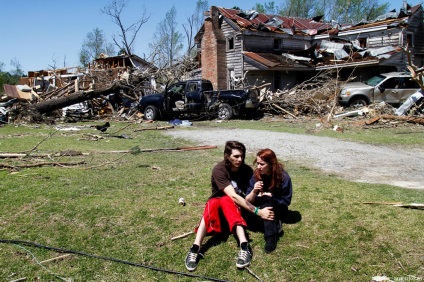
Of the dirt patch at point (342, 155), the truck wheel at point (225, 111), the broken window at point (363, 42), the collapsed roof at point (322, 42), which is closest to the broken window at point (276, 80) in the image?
the collapsed roof at point (322, 42)

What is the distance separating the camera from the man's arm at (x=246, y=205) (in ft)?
13.9

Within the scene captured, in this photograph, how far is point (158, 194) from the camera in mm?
5879

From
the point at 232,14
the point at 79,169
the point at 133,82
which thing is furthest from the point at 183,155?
the point at 232,14

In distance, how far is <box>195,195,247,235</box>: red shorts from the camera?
4191mm

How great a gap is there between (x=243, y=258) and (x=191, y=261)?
0.51 metres

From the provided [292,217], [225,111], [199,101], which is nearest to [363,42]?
[225,111]

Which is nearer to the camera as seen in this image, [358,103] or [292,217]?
[292,217]

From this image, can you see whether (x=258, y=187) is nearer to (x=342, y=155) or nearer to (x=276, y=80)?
(x=342, y=155)

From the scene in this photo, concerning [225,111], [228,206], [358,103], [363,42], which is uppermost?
[363,42]

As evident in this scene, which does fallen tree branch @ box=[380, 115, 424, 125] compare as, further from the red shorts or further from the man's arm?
the red shorts

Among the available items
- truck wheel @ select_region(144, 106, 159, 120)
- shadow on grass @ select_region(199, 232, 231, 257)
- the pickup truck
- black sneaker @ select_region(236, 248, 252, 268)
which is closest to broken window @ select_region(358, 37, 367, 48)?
the pickup truck

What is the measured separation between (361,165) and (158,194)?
4446 mm

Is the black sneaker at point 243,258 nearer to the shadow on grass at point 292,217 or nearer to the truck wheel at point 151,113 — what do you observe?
the shadow on grass at point 292,217

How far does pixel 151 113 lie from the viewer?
1861cm
